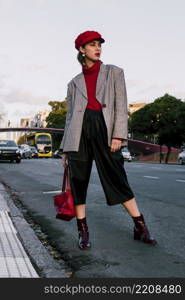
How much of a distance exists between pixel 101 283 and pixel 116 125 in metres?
1.48

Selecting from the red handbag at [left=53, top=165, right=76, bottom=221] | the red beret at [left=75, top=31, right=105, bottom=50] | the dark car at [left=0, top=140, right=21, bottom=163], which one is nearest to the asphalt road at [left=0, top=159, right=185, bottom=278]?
the red handbag at [left=53, top=165, right=76, bottom=221]

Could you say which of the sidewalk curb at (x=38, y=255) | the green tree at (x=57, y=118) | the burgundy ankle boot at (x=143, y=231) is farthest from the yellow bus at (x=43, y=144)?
the burgundy ankle boot at (x=143, y=231)

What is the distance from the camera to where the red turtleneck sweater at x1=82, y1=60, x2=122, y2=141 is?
14.4 ft

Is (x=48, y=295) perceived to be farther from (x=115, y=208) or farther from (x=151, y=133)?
(x=151, y=133)

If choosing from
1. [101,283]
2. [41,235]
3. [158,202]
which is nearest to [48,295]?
[101,283]

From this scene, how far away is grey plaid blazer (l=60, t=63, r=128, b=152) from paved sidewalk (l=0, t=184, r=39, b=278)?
0.91 metres

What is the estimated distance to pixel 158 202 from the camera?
26.3 feet

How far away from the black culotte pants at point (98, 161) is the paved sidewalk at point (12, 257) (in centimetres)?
68

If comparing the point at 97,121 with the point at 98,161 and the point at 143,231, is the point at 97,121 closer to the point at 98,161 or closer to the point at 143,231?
the point at 98,161

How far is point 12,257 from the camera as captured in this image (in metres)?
3.93

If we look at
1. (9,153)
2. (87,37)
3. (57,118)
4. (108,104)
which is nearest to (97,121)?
(108,104)

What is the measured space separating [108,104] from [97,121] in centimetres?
17

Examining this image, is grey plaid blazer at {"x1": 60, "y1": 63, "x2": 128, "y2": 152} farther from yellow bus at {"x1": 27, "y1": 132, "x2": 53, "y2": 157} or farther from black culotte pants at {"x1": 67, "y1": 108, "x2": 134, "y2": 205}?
yellow bus at {"x1": 27, "y1": 132, "x2": 53, "y2": 157}

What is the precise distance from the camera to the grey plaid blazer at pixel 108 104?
14.3 feet
